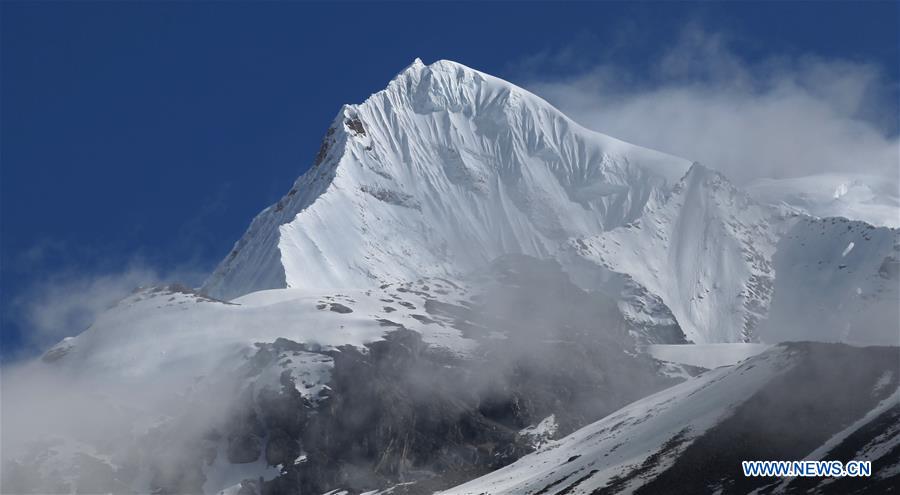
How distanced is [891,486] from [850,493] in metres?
5.29

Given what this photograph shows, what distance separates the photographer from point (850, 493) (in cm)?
19988

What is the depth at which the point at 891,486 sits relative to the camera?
7751 inches
